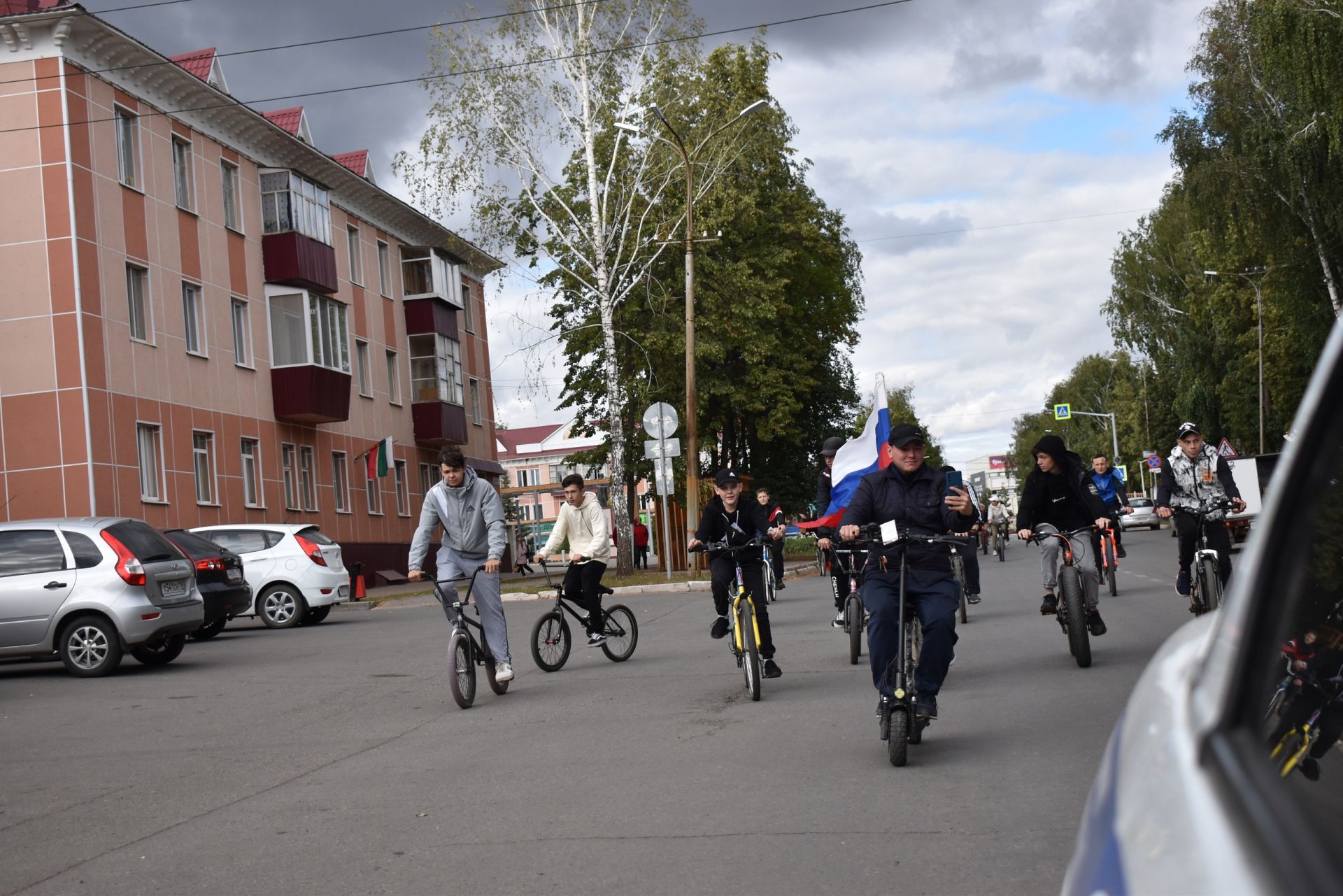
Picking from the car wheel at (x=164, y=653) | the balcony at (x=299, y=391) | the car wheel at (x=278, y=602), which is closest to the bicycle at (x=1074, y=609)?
the car wheel at (x=164, y=653)

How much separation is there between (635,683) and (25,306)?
19.6 metres

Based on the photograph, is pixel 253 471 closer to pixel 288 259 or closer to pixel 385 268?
pixel 288 259

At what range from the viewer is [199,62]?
112 feet

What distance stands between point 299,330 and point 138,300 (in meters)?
6.68

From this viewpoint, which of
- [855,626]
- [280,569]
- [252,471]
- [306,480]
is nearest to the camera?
[855,626]

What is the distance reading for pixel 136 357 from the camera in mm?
Answer: 29250

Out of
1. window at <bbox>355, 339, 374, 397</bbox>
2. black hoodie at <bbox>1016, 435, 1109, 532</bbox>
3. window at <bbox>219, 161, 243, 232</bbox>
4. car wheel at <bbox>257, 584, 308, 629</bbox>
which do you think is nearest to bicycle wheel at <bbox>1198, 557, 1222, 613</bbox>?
black hoodie at <bbox>1016, 435, 1109, 532</bbox>

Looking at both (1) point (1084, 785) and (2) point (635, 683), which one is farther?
(2) point (635, 683)

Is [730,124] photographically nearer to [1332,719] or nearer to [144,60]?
[144,60]

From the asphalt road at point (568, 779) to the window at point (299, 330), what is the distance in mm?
22058

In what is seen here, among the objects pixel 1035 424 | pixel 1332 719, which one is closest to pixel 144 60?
pixel 1332 719

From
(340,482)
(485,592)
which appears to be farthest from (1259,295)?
(485,592)

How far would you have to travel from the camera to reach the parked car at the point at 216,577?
1867 centimetres

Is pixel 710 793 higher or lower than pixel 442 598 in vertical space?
lower
